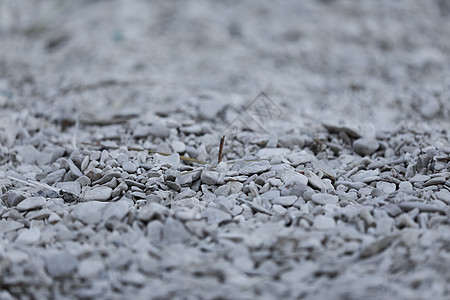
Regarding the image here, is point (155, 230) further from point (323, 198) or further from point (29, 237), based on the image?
point (323, 198)

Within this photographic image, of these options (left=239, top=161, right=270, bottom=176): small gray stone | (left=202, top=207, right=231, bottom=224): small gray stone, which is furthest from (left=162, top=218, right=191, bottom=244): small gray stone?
(left=239, top=161, right=270, bottom=176): small gray stone

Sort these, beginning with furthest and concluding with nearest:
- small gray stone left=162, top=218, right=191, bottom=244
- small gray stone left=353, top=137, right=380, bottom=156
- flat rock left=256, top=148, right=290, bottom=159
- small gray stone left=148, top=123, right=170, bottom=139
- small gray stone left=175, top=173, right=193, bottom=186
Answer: small gray stone left=148, top=123, right=170, bottom=139
small gray stone left=353, top=137, right=380, bottom=156
flat rock left=256, top=148, right=290, bottom=159
small gray stone left=175, top=173, right=193, bottom=186
small gray stone left=162, top=218, right=191, bottom=244

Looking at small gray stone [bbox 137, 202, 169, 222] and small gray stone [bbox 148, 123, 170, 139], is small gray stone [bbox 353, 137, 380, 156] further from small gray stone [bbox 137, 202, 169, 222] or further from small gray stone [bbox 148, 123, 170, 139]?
small gray stone [bbox 137, 202, 169, 222]

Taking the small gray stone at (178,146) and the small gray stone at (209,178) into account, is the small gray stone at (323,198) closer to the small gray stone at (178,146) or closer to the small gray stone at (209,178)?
the small gray stone at (209,178)

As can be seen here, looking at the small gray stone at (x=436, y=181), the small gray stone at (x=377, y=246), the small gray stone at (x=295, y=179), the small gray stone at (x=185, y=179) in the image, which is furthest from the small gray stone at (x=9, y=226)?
the small gray stone at (x=436, y=181)

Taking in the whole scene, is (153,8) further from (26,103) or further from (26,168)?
(26,168)

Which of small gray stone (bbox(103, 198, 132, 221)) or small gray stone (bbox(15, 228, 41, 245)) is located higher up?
small gray stone (bbox(103, 198, 132, 221))
